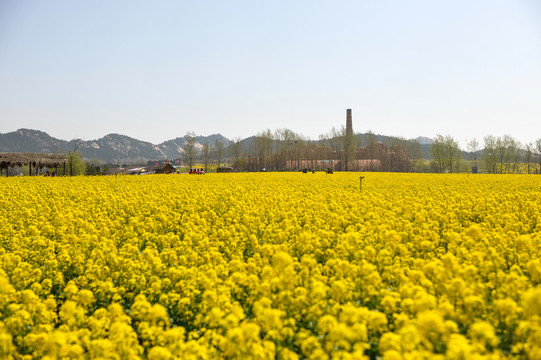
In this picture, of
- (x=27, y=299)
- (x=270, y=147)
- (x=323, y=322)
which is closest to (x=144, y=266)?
(x=27, y=299)

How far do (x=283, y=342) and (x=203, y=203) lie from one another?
1186 cm

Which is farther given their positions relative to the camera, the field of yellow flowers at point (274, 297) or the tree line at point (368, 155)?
the tree line at point (368, 155)

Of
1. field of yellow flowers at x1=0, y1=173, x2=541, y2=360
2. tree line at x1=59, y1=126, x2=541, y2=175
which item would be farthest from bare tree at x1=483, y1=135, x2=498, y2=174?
field of yellow flowers at x1=0, y1=173, x2=541, y2=360

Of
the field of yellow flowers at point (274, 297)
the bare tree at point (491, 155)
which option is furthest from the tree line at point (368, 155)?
the field of yellow flowers at point (274, 297)

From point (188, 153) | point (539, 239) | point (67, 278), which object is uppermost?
point (188, 153)

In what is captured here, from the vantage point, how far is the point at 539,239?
7793mm

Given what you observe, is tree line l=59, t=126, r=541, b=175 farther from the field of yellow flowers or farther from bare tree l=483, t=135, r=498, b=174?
the field of yellow flowers

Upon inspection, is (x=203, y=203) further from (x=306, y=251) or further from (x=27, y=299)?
(x=27, y=299)

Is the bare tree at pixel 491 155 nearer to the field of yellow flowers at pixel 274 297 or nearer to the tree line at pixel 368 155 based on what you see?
the tree line at pixel 368 155

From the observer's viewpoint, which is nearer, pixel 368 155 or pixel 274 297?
pixel 274 297

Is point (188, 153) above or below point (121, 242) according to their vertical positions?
above

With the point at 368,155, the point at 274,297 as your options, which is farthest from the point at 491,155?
the point at 274,297

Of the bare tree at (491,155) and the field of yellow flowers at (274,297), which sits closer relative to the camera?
the field of yellow flowers at (274,297)

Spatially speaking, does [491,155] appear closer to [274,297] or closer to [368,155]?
[368,155]
